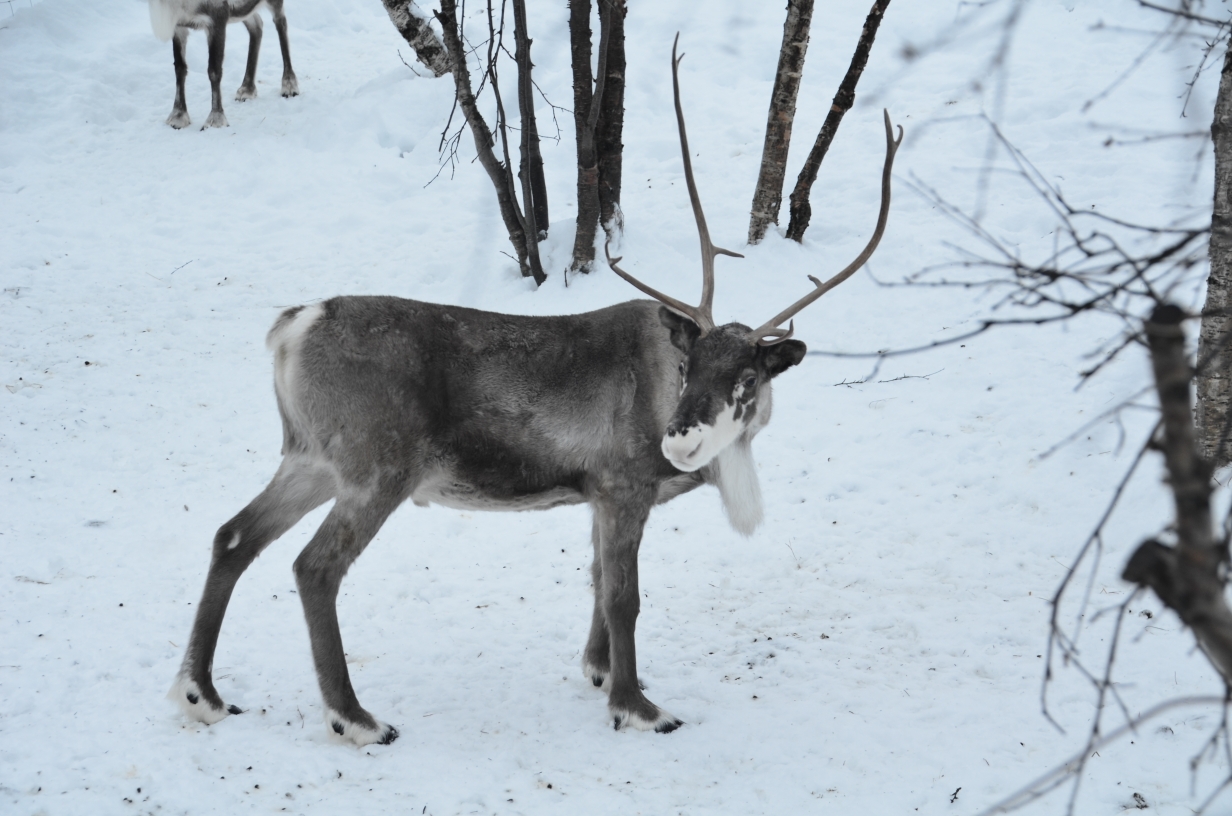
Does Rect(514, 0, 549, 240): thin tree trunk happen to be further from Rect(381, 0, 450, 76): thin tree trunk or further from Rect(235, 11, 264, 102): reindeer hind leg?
Rect(235, 11, 264, 102): reindeer hind leg

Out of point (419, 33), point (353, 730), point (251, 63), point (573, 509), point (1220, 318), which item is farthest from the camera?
point (251, 63)

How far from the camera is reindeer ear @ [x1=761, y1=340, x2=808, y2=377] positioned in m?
3.69

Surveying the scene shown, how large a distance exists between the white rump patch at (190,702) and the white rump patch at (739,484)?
204 centimetres

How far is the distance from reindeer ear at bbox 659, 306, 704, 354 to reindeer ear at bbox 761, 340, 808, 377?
0.26 metres

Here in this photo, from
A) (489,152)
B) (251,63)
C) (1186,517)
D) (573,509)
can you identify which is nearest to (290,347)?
(573,509)

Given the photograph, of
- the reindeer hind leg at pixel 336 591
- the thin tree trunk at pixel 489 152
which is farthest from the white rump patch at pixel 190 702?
the thin tree trunk at pixel 489 152

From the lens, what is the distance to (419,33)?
9359 millimetres

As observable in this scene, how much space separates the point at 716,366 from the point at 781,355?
0.29 metres

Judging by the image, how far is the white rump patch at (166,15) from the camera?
927cm

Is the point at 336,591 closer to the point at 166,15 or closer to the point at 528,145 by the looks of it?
the point at 528,145

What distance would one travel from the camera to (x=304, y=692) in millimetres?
3840

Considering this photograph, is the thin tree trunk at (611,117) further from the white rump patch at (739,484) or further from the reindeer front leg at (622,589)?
the reindeer front leg at (622,589)

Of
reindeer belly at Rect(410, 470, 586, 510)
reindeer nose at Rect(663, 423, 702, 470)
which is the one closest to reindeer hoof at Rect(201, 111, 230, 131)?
reindeer belly at Rect(410, 470, 586, 510)

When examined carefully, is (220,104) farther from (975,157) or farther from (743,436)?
(743,436)
